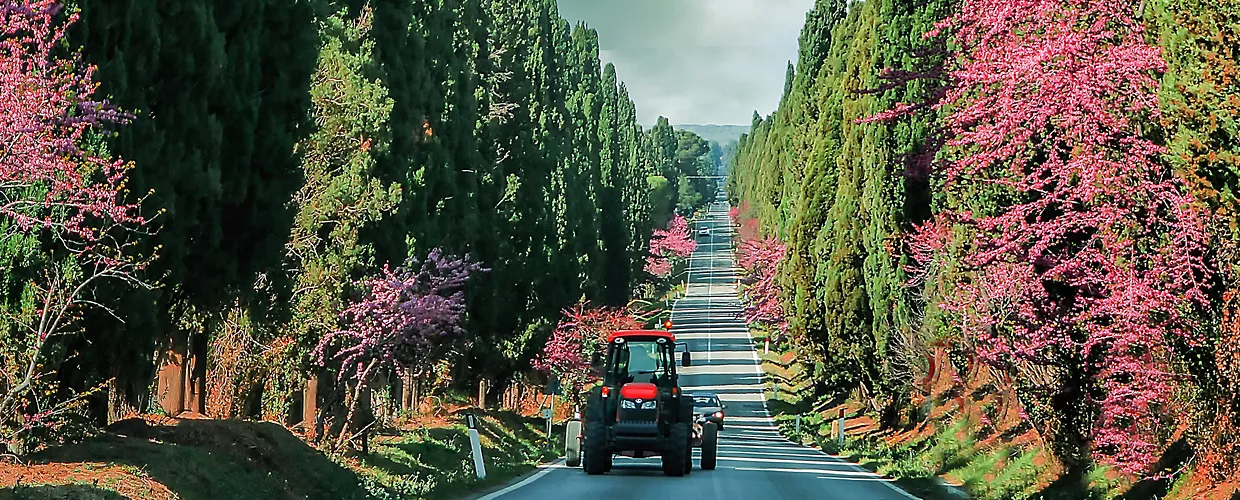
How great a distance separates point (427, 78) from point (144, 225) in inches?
545

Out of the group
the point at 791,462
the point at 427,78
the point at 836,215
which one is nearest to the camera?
the point at 427,78

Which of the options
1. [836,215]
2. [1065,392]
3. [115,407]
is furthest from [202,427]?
[836,215]

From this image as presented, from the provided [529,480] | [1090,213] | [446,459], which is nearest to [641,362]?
[529,480]

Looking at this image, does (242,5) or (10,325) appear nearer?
(10,325)

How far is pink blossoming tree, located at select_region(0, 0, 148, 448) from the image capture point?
9.81 m

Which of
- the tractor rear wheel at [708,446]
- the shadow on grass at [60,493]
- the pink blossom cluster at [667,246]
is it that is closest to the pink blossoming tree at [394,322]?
the tractor rear wheel at [708,446]

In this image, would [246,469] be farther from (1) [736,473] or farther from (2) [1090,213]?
(1) [736,473]

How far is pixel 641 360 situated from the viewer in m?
24.3

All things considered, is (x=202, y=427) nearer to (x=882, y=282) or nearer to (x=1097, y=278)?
(x=1097, y=278)

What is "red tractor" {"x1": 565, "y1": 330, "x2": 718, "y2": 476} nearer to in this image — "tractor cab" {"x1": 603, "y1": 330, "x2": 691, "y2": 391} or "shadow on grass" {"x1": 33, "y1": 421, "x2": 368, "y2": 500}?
"tractor cab" {"x1": 603, "y1": 330, "x2": 691, "y2": 391}

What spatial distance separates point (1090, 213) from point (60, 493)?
10918 millimetres

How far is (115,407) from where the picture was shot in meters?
16.1

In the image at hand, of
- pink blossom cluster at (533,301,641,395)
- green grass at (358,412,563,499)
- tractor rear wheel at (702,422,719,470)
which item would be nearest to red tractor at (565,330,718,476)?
tractor rear wheel at (702,422,719,470)

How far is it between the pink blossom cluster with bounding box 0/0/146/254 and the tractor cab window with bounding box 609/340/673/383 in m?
12.8
